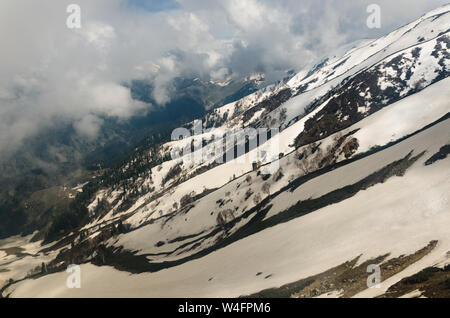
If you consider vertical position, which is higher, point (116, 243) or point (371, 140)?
point (371, 140)

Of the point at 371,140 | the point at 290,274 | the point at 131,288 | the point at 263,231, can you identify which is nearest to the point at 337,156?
the point at 371,140

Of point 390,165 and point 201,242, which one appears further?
point 201,242

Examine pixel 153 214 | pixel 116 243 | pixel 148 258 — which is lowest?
pixel 148 258

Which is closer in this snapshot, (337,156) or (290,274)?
(290,274)

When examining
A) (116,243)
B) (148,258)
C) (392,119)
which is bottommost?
(148,258)
